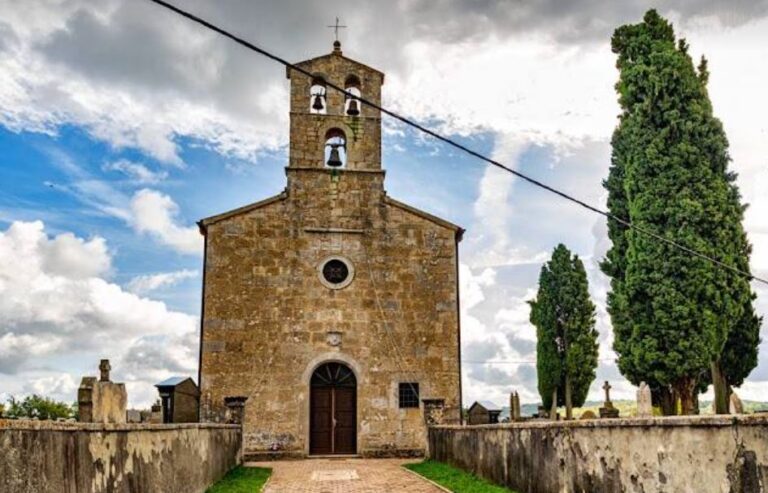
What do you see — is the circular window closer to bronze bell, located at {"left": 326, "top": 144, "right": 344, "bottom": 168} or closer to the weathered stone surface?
bronze bell, located at {"left": 326, "top": 144, "right": 344, "bottom": 168}

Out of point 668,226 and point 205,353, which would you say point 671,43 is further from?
point 205,353

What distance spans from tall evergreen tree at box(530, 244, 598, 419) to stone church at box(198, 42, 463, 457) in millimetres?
9406

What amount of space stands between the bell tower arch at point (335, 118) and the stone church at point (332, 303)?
0.10 ft

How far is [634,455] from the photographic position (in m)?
7.03

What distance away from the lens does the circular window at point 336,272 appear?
66.1ft

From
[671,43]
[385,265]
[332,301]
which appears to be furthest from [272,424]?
[671,43]

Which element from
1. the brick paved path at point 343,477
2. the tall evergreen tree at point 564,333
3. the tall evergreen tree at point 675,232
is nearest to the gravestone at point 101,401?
the brick paved path at point 343,477

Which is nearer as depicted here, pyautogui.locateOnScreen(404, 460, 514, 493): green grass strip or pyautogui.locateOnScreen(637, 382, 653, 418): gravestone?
pyautogui.locateOnScreen(637, 382, 653, 418): gravestone

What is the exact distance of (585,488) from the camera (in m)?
8.11

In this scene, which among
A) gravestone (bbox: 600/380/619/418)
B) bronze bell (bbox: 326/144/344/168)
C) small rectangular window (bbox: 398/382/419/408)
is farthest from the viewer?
bronze bell (bbox: 326/144/344/168)

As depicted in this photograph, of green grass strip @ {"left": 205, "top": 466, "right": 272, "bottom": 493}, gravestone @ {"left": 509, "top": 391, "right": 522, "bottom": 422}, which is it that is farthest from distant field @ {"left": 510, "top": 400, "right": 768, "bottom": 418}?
green grass strip @ {"left": 205, "top": 466, "right": 272, "bottom": 493}

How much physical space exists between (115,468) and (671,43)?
1921cm

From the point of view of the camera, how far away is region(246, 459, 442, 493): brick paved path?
38.9 ft

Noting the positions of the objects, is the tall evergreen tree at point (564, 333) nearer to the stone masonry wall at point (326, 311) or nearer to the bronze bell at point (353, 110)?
the stone masonry wall at point (326, 311)
